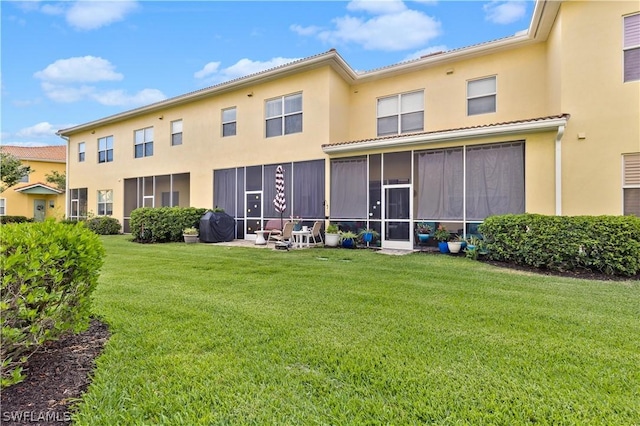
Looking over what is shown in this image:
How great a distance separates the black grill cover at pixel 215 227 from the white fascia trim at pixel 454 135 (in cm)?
521

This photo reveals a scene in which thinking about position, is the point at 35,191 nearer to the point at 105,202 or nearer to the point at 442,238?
the point at 105,202

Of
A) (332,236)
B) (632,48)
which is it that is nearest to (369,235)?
(332,236)

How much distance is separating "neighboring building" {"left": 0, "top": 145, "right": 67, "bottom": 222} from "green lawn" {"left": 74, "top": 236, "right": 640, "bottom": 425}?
82.2 ft

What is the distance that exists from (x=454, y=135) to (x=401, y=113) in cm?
322

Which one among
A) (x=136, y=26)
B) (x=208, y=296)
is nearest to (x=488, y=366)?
→ (x=208, y=296)

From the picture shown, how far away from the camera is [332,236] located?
427 inches

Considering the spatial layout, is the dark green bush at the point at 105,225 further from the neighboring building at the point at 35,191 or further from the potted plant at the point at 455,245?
the potted plant at the point at 455,245

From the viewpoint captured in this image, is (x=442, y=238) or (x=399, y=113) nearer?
(x=442, y=238)

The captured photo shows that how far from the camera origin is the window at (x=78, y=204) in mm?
19753

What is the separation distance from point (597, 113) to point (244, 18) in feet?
38.0

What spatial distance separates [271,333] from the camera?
3225 mm

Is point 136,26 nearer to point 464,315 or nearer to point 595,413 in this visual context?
point 464,315

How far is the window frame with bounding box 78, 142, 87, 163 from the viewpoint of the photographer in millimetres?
20033

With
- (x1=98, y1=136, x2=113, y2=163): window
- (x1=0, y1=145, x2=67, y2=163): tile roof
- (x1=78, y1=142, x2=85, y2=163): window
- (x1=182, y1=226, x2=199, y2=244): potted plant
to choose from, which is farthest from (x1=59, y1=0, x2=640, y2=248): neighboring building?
(x1=0, y1=145, x2=67, y2=163): tile roof
